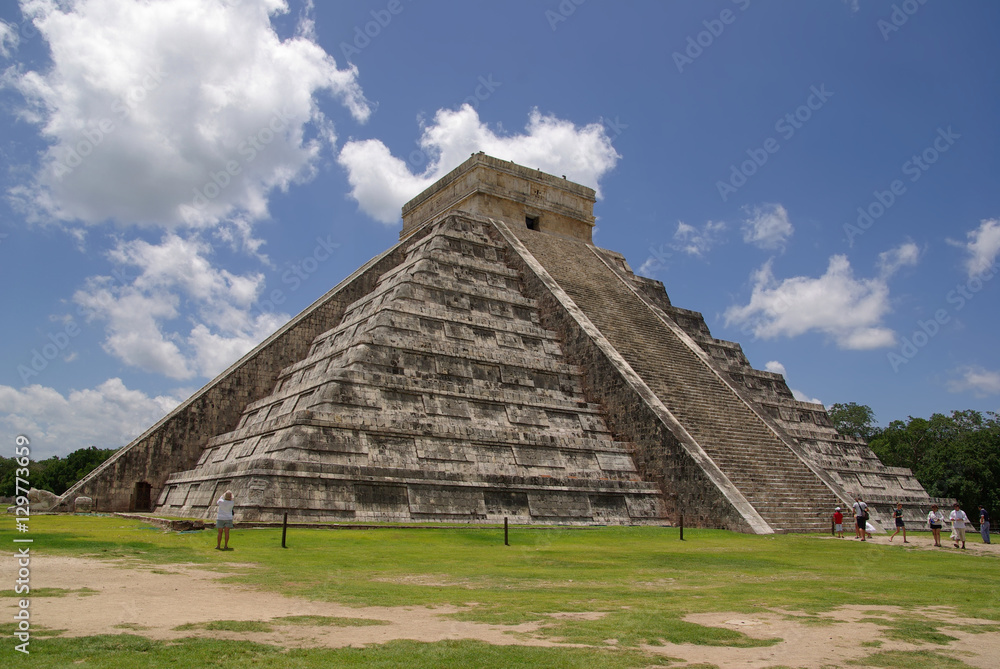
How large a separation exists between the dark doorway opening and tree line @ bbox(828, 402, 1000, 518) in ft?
117

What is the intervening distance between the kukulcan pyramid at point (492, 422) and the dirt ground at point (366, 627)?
6547mm

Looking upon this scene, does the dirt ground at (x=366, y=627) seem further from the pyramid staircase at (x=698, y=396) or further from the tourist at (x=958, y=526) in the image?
the pyramid staircase at (x=698, y=396)

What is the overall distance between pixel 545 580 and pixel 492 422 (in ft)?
29.4

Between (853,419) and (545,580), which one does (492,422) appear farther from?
(853,419)

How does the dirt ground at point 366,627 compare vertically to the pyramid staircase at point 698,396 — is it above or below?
below

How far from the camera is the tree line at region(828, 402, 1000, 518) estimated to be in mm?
36062

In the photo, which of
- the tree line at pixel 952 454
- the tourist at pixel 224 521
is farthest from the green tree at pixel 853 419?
the tourist at pixel 224 521

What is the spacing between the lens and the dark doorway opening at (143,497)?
19.1m

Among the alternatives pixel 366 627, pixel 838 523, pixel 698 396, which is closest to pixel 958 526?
pixel 838 523

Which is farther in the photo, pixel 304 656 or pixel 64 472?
pixel 64 472

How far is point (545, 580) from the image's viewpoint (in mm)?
8680

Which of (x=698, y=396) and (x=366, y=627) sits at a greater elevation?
(x=698, y=396)

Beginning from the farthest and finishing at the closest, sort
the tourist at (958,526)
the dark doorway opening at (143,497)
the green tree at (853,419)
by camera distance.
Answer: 1. the green tree at (853,419)
2. the dark doorway opening at (143,497)
3. the tourist at (958,526)

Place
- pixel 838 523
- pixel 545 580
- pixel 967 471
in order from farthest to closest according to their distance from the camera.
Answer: pixel 967 471, pixel 838 523, pixel 545 580
